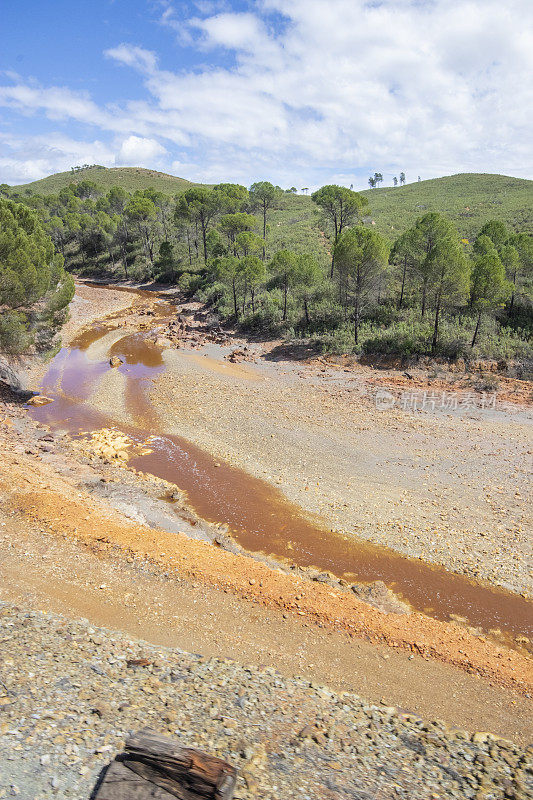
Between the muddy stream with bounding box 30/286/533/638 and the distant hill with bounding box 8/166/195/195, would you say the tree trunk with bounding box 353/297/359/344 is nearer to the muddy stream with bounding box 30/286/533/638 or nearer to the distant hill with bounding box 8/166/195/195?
the muddy stream with bounding box 30/286/533/638

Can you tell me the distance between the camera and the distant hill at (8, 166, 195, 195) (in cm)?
11097

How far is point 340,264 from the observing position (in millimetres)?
31594

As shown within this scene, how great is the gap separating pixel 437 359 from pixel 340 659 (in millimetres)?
24206

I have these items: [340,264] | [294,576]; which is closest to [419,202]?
[340,264]

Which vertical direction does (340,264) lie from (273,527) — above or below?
above

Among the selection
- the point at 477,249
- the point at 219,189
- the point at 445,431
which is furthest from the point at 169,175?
the point at 445,431

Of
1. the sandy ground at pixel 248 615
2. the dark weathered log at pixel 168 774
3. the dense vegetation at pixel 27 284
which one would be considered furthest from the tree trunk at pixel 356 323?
the dark weathered log at pixel 168 774

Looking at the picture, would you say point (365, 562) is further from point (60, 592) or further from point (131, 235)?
point (131, 235)

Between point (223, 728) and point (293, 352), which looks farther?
point (293, 352)

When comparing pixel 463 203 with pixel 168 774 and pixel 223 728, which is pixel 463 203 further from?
pixel 168 774

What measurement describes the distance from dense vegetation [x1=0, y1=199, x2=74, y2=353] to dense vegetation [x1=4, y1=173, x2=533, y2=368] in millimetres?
18468

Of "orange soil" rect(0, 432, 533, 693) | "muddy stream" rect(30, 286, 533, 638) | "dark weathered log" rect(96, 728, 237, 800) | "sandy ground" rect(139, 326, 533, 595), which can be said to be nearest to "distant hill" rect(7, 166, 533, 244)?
"sandy ground" rect(139, 326, 533, 595)

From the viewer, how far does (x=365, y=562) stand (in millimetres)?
12914

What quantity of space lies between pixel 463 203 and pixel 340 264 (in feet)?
193
